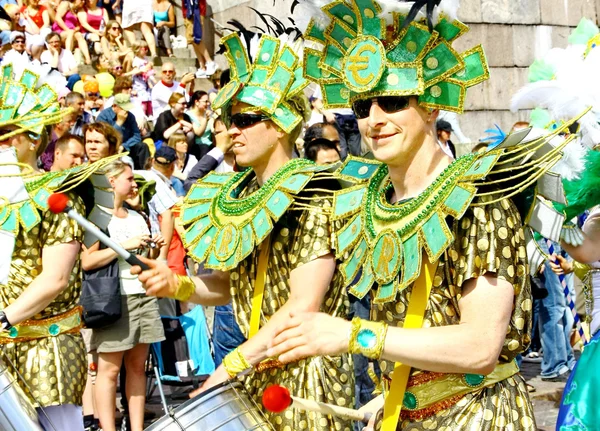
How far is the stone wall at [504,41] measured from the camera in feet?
41.2

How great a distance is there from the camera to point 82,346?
200 inches

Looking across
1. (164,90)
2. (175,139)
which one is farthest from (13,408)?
(164,90)

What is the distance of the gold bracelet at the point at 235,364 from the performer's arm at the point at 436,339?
2.59 feet

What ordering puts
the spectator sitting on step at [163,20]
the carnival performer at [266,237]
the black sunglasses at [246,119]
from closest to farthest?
1. the carnival performer at [266,237]
2. the black sunglasses at [246,119]
3. the spectator sitting on step at [163,20]

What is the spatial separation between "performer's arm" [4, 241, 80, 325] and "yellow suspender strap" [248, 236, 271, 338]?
113 cm

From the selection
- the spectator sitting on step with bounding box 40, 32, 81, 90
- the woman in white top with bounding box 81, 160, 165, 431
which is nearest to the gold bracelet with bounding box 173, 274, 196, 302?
the woman in white top with bounding box 81, 160, 165, 431

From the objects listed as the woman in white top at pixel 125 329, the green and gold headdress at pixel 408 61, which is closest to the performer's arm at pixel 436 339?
the green and gold headdress at pixel 408 61

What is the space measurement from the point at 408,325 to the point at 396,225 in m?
0.31

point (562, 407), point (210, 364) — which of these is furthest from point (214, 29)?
point (562, 407)

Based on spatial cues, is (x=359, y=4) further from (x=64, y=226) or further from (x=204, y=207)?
(x=64, y=226)

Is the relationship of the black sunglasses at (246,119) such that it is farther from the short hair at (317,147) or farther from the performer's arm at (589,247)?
the short hair at (317,147)

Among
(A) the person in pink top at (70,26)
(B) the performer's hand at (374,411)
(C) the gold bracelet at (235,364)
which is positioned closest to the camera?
(B) the performer's hand at (374,411)

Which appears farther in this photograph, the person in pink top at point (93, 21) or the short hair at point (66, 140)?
the person in pink top at point (93, 21)

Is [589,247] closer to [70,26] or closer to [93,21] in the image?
[70,26]
